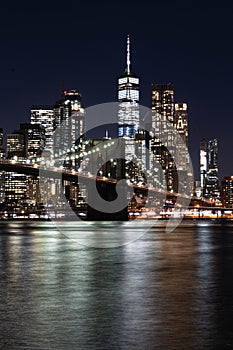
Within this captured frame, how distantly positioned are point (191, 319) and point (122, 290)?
393 centimetres

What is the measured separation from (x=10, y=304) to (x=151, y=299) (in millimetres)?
2642

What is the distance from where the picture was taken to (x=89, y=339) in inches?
325

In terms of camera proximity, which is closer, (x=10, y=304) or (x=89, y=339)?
(x=89, y=339)

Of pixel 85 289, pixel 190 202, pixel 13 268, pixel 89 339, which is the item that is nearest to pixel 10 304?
pixel 85 289

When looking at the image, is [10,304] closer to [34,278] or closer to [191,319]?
[191,319]

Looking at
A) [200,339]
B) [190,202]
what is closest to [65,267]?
[200,339]

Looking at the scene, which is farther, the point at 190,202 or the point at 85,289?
the point at 190,202

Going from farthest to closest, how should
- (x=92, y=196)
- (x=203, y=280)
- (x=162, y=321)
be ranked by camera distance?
(x=92, y=196) → (x=203, y=280) → (x=162, y=321)

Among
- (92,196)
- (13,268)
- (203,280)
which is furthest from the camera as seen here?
(92,196)

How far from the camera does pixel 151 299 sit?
12.0 m

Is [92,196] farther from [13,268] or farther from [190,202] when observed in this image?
[13,268]

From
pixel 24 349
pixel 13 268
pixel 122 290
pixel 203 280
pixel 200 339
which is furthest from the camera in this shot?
pixel 13 268

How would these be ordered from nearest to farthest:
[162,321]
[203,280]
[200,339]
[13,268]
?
[200,339] < [162,321] < [203,280] < [13,268]

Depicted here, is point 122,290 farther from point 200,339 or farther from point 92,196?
point 92,196
